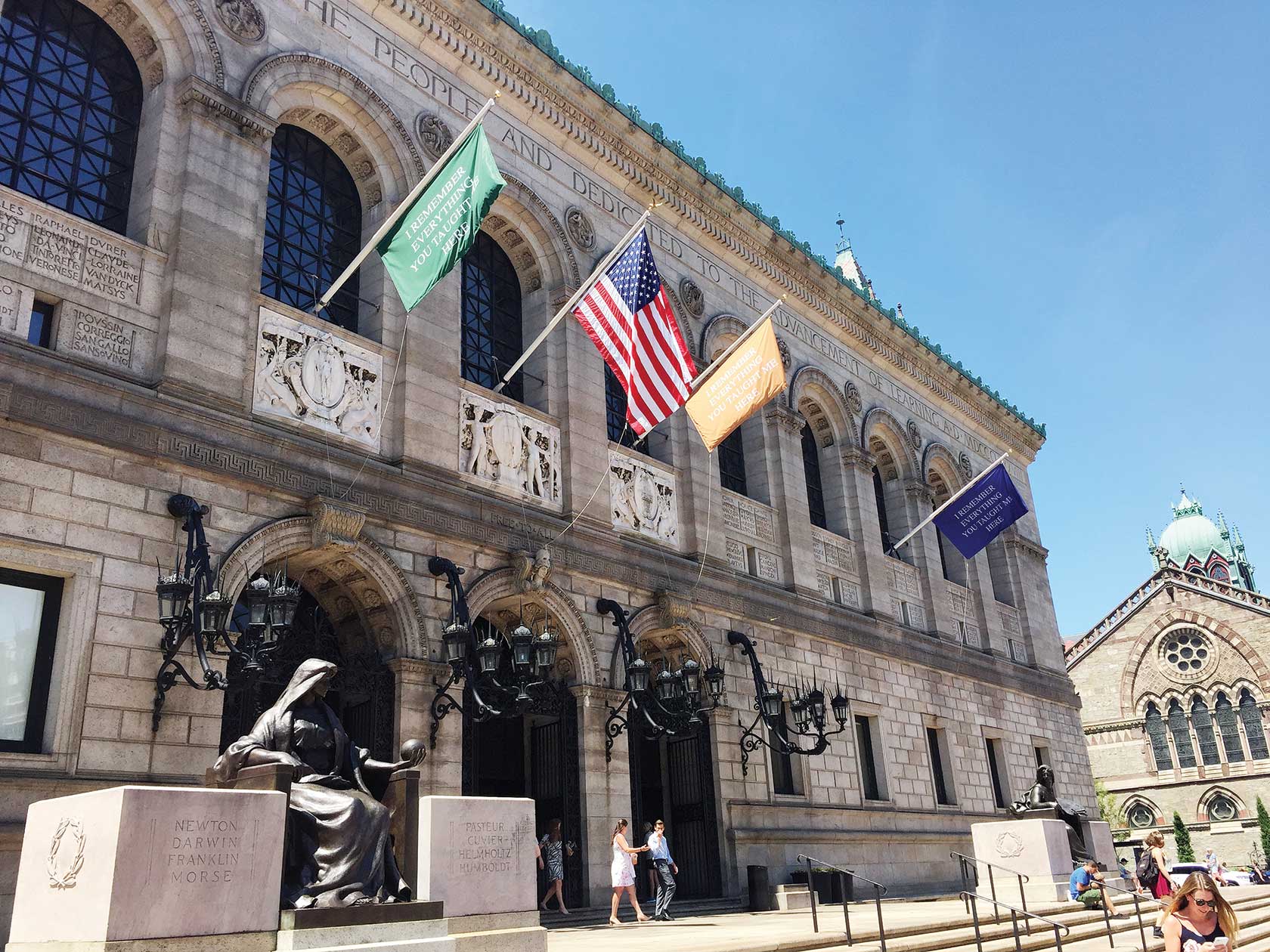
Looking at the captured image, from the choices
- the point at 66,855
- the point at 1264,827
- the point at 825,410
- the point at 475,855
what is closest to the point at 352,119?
the point at 475,855

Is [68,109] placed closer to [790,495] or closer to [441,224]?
[441,224]

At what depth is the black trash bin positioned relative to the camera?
63.3 ft

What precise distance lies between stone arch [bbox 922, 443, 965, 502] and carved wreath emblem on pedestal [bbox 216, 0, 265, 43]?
76.9 feet

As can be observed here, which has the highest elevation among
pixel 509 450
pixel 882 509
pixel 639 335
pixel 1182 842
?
pixel 882 509

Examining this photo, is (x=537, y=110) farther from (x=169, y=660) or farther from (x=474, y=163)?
(x=169, y=660)

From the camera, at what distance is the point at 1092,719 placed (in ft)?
219

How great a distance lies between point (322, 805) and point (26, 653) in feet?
18.2

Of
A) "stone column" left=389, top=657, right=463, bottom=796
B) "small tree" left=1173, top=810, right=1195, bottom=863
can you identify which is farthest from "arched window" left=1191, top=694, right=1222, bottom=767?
"stone column" left=389, top=657, right=463, bottom=796

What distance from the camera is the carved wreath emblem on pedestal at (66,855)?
748cm

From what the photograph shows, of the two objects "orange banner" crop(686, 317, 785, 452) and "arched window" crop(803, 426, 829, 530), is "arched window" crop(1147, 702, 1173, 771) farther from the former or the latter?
"orange banner" crop(686, 317, 785, 452)

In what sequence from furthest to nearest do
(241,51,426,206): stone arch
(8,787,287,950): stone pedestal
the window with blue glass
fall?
the window with blue glass → (241,51,426,206): stone arch → (8,787,287,950): stone pedestal

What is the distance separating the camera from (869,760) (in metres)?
26.3

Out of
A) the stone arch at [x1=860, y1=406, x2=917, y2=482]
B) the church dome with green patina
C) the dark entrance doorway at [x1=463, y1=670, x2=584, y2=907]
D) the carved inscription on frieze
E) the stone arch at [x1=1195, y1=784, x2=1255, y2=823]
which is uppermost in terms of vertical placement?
the church dome with green patina

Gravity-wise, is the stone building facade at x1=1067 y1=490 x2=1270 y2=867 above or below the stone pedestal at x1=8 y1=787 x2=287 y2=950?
above
